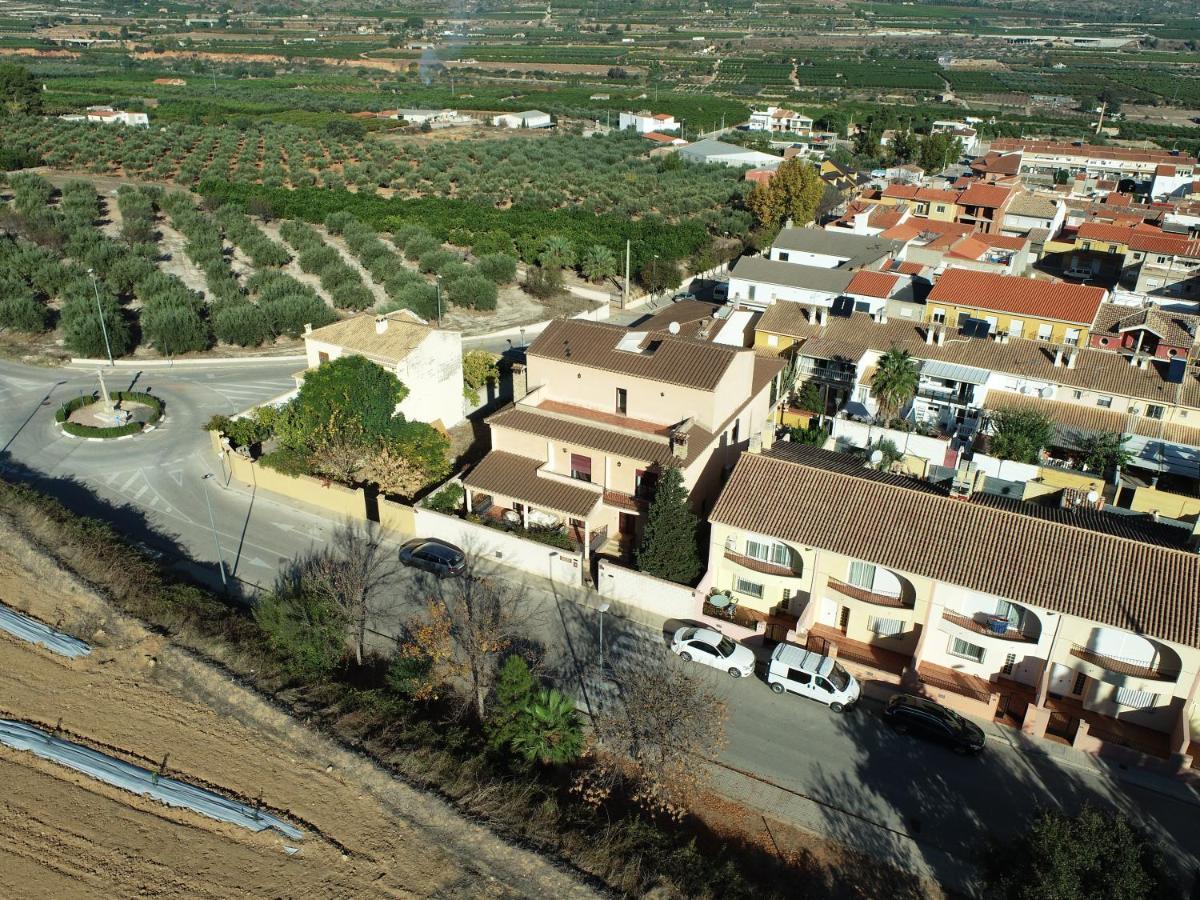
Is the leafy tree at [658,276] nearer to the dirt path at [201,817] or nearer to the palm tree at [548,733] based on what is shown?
the dirt path at [201,817]

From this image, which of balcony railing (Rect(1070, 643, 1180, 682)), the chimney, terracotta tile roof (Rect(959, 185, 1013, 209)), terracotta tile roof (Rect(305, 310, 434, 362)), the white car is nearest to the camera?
balcony railing (Rect(1070, 643, 1180, 682))

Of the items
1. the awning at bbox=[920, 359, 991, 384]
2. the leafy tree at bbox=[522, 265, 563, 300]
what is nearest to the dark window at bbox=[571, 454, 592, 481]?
the awning at bbox=[920, 359, 991, 384]

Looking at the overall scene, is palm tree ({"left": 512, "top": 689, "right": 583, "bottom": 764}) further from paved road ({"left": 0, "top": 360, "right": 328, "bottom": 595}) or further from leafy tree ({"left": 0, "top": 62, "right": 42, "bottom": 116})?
leafy tree ({"left": 0, "top": 62, "right": 42, "bottom": 116})

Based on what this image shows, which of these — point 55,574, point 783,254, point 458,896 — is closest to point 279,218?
point 783,254

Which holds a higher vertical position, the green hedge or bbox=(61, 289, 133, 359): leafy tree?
bbox=(61, 289, 133, 359): leafy tree

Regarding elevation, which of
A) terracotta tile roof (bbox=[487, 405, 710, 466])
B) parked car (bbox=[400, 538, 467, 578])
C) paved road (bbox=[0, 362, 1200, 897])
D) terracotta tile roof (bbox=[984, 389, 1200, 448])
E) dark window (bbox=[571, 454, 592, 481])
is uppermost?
terracotta tile roof (bbox=[487, 405, 710, 466])

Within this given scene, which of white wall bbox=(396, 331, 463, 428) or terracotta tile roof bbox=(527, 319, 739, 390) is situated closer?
terracotta tile roof bbox=(527, 319, 739, 390)

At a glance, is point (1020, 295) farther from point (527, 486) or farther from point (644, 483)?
point (527, 486)

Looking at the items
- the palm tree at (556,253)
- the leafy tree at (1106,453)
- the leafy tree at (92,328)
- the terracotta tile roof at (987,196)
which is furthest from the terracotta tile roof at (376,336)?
the terracotta tile roof at (987,196)
